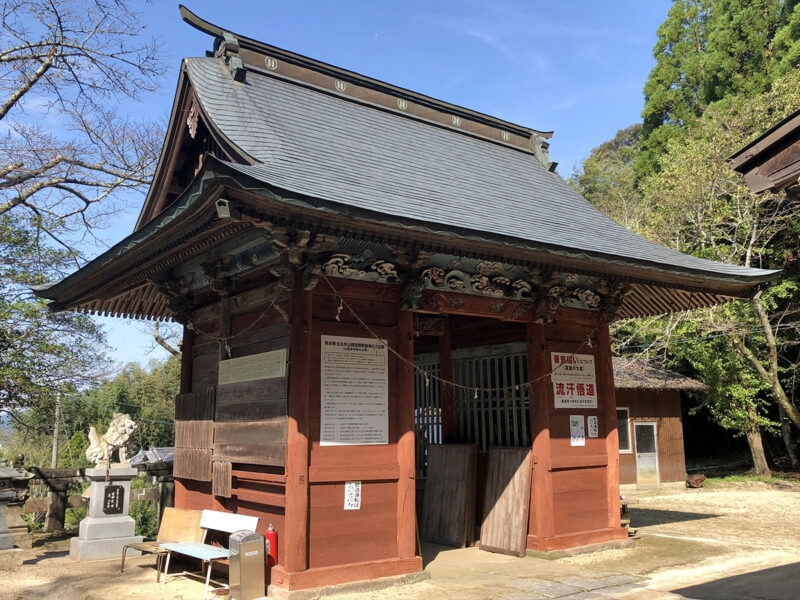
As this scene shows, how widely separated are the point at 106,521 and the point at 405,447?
4.89 meters

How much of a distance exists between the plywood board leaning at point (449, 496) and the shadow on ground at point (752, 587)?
133 inches

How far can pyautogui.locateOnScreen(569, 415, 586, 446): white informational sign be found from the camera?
864 centimetres

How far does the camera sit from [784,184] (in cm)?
416

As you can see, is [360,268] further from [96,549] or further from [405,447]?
[96,549]

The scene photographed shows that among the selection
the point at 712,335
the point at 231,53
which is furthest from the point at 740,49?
the point at 231,53

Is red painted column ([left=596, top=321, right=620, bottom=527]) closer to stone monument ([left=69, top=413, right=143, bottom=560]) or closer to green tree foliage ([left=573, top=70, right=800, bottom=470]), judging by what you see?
stone monument ([left=69, top=413, right=143, bottom=560])

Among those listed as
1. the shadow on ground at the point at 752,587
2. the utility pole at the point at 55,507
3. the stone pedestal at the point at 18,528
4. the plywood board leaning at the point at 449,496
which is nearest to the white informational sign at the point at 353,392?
the plywood board leaning at the point at 449,496

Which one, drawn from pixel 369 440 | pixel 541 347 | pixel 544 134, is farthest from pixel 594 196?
pixel 369 440

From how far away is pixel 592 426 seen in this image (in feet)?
29.2

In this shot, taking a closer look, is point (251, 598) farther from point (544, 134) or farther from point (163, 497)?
point (544, 134)

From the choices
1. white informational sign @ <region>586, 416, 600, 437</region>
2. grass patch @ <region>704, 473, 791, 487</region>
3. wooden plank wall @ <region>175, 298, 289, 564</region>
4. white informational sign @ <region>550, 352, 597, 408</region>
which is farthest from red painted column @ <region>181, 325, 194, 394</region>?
grass patch @ <region>704, 473, 791, 487</region>

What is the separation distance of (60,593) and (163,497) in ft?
10.9

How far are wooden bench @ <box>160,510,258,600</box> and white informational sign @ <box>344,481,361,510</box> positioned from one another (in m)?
1.01

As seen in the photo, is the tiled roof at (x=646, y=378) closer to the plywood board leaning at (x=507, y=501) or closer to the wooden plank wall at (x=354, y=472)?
the plywood board leaning at (x=507, y=501)
